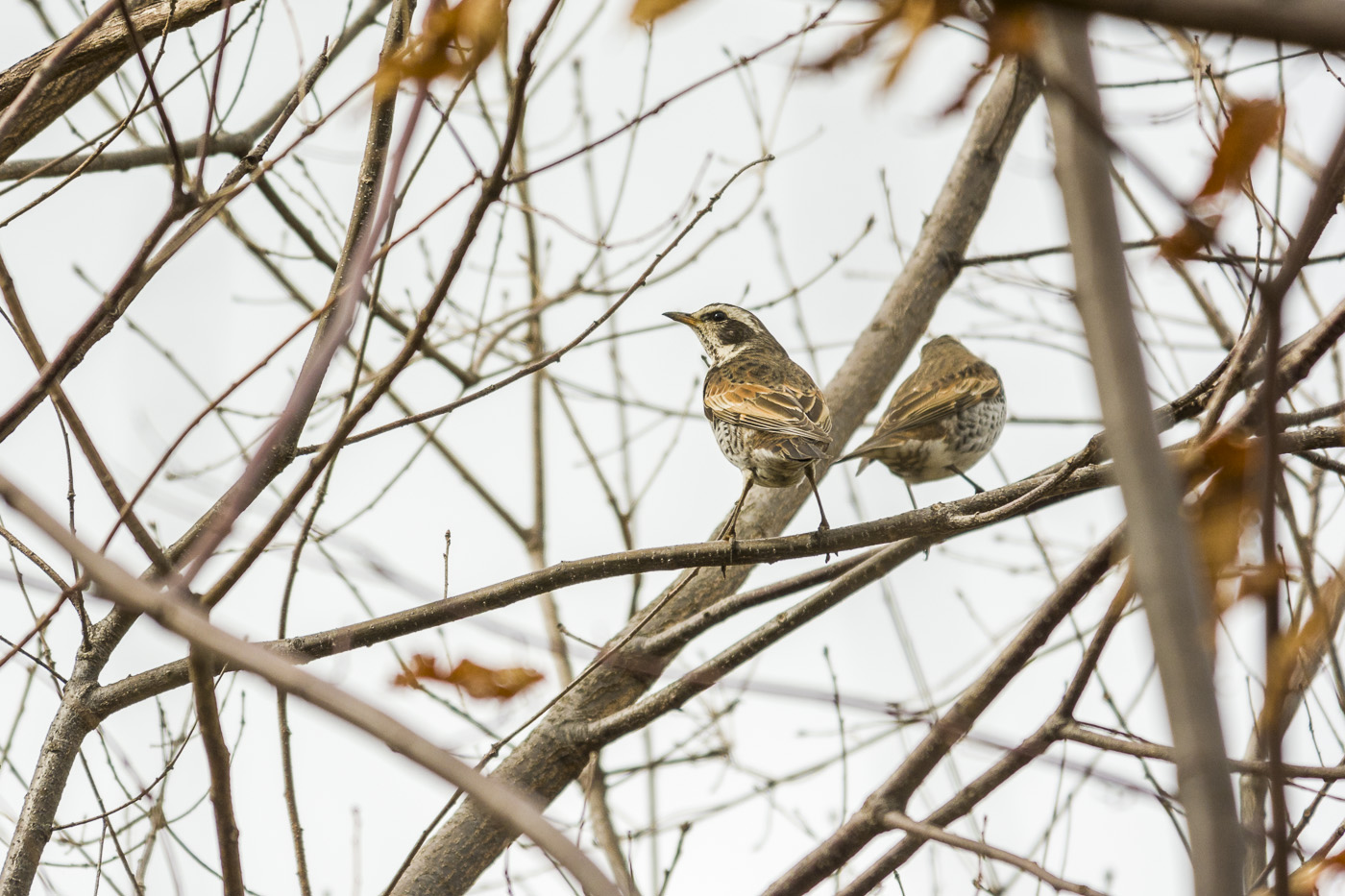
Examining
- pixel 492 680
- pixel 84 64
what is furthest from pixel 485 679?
pixel 84 64

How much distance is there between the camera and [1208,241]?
2.03m

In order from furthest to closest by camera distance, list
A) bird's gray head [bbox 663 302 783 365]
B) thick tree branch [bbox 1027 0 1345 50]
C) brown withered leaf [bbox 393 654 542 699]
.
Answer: bird's gray head [bbox 663 302 783 365] → brown withered leaf [bbox 393 654 542 699] → thick tree branch [bbox 1027 0 1345 50]

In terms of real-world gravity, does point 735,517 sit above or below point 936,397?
below

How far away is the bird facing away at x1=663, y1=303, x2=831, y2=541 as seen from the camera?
629 cm

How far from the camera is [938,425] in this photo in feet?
24.4

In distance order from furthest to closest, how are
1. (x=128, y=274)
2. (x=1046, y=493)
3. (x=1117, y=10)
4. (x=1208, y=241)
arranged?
(x=1046, y=493) < (x=128, y=274) < (x=1208, y=241) < (x=1117, y=10)

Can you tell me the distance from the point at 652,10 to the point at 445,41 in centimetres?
65

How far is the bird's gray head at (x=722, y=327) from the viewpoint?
8680 mm

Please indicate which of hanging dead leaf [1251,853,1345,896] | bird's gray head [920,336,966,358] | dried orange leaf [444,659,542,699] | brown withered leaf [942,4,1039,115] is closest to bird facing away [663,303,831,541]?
bird's gray head [920,336,966,358]

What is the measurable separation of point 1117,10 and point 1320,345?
2.73 meters

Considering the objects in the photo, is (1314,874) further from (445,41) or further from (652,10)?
(445,41)

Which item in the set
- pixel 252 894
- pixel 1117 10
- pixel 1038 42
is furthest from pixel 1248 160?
pixel 252 894

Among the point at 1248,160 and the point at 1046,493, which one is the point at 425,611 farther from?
the point at 1248,160

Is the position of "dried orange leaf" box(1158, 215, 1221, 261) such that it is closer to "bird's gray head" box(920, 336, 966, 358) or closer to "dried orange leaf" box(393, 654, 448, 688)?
"dried orange leaf" box(393, 654, 448, 688)
